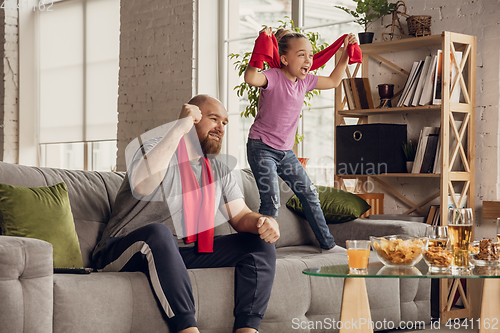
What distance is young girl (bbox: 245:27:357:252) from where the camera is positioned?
9.85 ft

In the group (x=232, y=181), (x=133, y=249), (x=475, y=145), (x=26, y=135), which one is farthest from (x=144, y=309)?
(x=26, y=135)

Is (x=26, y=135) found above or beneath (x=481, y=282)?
above

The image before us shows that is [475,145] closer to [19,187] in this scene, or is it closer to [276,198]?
[276,198]

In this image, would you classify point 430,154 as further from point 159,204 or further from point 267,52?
point 159,204

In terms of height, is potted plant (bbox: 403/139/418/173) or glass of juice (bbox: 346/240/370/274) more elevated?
potted plant (bbox: 403/139/418/173)

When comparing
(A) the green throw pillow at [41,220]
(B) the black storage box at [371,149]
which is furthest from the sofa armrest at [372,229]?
(A) the green throw pillow at [41,220]

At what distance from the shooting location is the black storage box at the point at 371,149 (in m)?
3.68

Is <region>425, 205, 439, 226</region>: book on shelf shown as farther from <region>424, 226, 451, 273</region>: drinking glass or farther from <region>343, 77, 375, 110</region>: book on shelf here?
<region>424, 226, 451, 273</region>: drinking glass

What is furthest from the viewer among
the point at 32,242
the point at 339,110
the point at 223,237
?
the point at 339,110

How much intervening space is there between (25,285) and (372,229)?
1.88 metres

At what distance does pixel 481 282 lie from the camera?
1981 millimetres

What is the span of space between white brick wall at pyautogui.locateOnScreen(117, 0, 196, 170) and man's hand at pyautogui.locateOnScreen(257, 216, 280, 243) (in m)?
3.23

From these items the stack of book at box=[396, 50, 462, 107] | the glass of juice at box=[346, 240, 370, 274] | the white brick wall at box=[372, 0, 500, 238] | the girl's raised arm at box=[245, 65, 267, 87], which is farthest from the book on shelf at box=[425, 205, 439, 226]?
the glass of juice at box=[346, 240, 370, 274]

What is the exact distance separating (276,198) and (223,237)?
0.70 m
